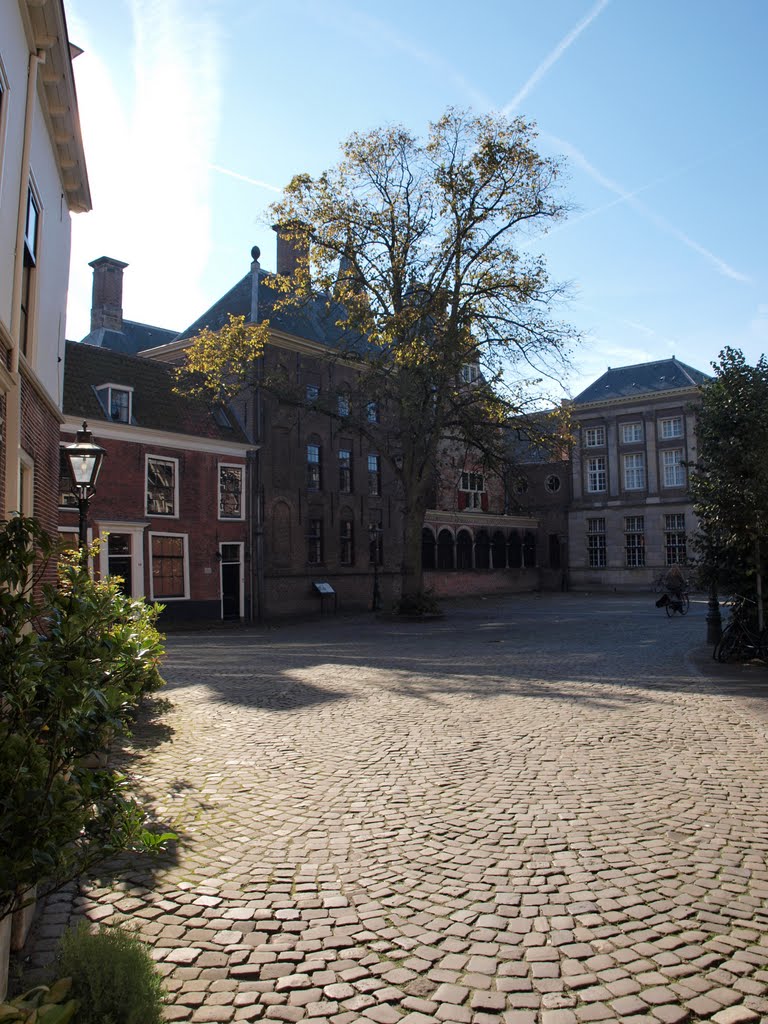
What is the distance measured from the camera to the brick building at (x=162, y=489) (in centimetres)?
2323

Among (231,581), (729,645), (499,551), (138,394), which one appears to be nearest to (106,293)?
(138,394)

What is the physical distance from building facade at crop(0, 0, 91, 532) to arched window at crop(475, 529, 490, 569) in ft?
116

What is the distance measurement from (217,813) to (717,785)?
156 inches

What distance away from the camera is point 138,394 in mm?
25141

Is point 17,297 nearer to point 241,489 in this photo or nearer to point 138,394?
point 138,394

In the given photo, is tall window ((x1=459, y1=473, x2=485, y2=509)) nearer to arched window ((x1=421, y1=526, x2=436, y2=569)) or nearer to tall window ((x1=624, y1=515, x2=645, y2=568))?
arched window ((x1=421, y1=526, x2=436, y2=569))

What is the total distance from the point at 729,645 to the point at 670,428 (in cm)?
3928

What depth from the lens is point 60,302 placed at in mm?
10617

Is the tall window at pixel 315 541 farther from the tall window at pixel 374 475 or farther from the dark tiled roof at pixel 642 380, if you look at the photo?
the dark tiled roof at pixel 642 380

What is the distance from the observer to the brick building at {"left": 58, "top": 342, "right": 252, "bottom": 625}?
23.2 m

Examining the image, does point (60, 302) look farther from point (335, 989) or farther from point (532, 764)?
point (335, 989)

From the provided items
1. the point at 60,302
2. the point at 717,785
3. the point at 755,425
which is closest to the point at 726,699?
the point at 717,785

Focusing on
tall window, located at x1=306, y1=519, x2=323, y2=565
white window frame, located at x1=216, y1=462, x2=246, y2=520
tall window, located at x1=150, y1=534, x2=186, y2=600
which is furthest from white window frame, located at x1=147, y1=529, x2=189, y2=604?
tall window, located at x1=306, y1=519, x2=323, y2=565

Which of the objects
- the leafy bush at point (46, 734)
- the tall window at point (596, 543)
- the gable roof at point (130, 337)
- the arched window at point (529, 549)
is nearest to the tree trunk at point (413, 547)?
the gable roof at point (130, 337)
